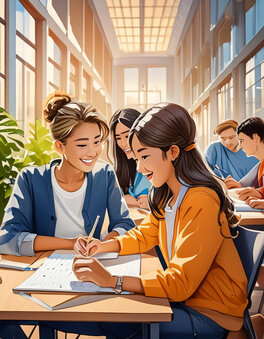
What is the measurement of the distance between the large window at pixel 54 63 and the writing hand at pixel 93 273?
4.96m

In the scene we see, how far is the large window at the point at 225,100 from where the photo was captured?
6766 millimetres

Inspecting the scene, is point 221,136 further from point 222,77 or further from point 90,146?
point 222,77

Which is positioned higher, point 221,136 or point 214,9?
point 214,9

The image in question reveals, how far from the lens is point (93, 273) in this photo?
103 centimetres

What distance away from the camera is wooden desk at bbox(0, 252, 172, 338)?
900 mm

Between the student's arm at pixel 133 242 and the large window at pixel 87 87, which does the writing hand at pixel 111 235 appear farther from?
the large window at pixel 87 87

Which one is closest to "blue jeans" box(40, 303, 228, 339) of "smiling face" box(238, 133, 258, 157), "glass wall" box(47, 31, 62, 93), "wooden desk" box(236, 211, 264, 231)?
"wooden desk" box(236, 211, 264, 231)

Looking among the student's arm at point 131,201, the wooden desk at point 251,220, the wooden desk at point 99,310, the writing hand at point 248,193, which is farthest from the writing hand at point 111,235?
the writing hand at point 248,193

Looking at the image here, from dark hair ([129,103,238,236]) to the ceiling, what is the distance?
8.62 metres

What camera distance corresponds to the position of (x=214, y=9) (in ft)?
25.5

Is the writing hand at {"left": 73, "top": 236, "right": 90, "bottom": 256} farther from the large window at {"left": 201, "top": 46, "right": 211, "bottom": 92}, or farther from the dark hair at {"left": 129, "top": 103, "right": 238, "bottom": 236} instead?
the large window at {"left": 201, "top": 46, "right": 211, "bottom": 92}

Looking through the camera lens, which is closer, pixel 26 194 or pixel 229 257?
pixel 229 257

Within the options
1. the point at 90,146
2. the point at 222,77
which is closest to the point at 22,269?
the point at 90,146

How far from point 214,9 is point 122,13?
2827 mm
